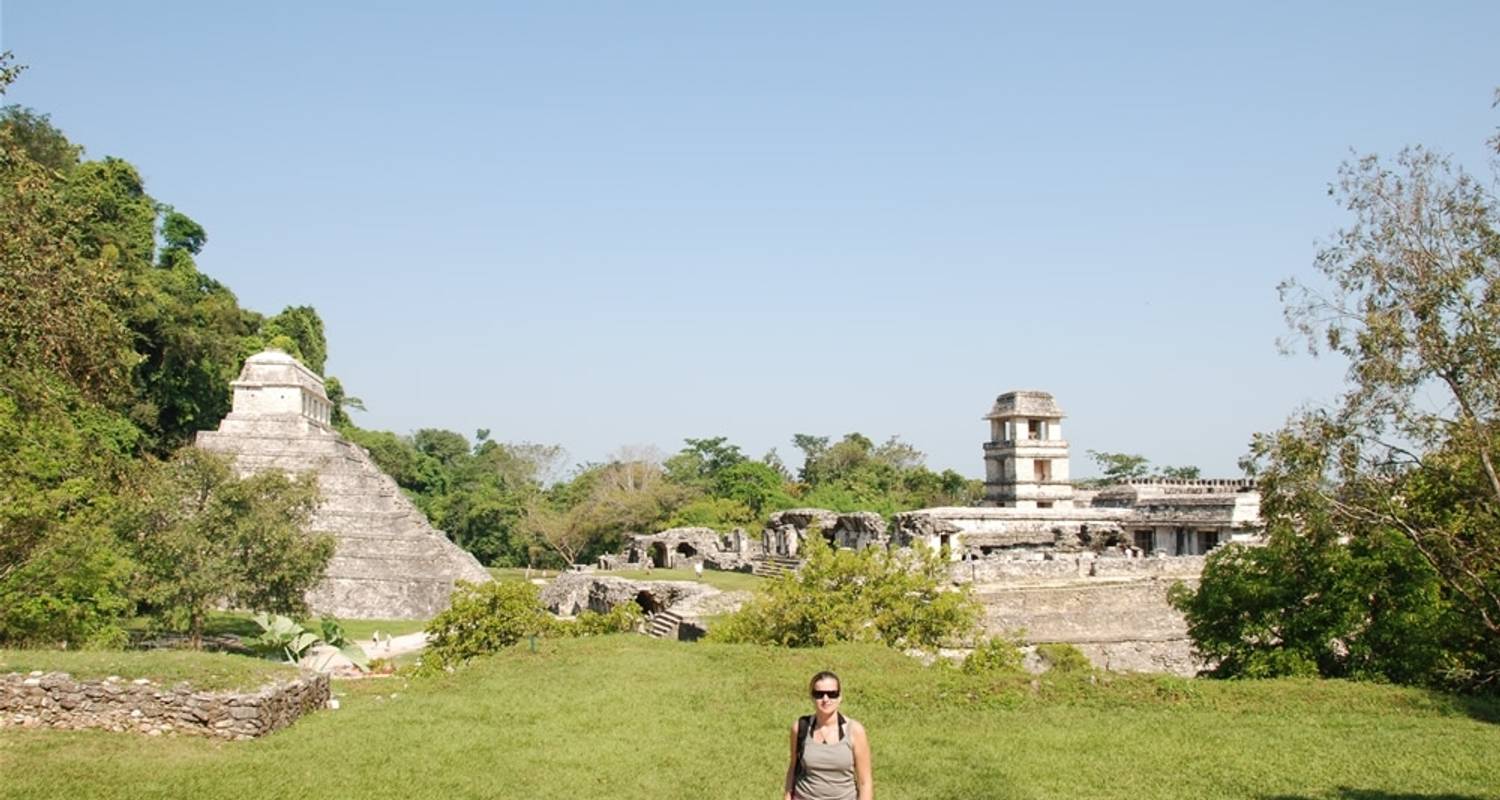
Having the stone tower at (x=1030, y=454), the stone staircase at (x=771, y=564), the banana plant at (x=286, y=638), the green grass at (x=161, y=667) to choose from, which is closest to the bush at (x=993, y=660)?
the green grass at (x=161, y=667)

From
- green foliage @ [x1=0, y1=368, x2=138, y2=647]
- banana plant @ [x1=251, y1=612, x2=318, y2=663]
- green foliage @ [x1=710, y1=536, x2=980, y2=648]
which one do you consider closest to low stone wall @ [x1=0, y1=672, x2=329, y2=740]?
green foliage @ [x1=0, y1=368, x2=138, y2=647]

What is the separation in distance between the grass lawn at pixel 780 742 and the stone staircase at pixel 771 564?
16.7 meters

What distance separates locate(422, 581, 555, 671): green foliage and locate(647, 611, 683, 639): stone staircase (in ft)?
18.4

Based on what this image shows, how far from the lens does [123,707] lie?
981 cm

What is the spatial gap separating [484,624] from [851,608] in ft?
15.6

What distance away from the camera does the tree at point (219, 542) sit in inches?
813

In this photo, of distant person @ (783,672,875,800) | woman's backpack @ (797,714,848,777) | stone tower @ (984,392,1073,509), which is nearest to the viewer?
distant person @ (783,672,875,800)

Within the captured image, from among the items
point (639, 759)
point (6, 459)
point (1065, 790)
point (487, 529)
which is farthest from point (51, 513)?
point (487, 529)

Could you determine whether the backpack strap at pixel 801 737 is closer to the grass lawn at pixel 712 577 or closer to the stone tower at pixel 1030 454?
the grass lawn at pixel 712 577

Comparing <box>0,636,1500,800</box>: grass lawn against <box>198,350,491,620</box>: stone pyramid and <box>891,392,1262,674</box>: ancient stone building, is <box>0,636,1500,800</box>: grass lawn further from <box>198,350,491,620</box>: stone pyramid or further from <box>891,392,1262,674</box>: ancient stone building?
<box>198,350,491,620</box>: stone pyramid

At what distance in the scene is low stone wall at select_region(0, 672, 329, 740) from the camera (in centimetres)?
977

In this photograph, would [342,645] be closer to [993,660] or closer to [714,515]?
[993,660]

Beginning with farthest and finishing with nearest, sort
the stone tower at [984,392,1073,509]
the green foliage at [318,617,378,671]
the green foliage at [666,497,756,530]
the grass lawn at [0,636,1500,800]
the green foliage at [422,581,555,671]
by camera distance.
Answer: the green foliage at [666,497,756,530] → the stone tower at [984,392,1073,509] → the green foliage at [318,617,378,671] → the green foliage at [422,581,555,671] → the grass lawn at [0,636,1500,800]

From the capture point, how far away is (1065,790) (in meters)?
8.30
